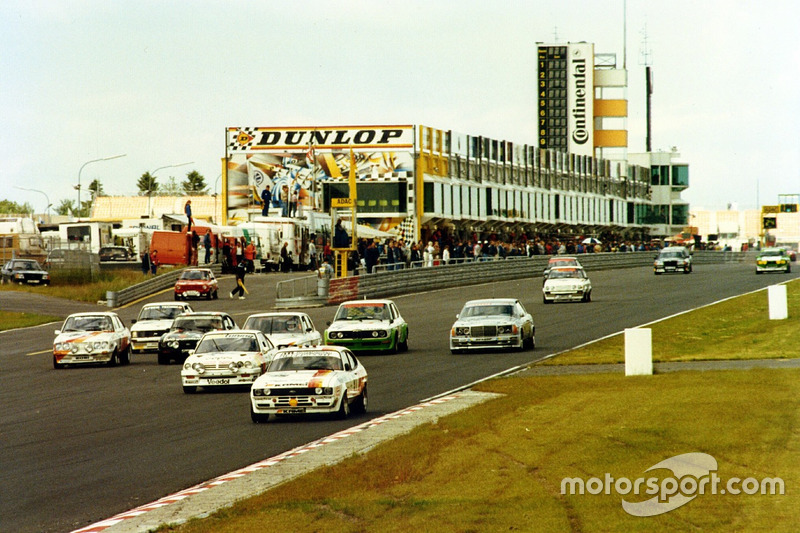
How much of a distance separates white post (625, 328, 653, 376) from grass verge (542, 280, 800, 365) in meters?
3.59

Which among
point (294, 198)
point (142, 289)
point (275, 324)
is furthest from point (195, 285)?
point (294, 198)

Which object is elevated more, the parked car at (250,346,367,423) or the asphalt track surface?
the parked car at (250,346,367,423)

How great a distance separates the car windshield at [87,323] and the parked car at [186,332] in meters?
1.59

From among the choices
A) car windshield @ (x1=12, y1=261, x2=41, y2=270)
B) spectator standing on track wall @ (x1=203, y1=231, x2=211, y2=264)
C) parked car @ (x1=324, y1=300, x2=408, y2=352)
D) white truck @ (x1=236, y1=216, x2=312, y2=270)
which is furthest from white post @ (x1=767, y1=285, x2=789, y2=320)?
car windshield @ (x1=12, y1=261, x2=41, y2=270)

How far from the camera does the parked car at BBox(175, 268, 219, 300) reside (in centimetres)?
4731

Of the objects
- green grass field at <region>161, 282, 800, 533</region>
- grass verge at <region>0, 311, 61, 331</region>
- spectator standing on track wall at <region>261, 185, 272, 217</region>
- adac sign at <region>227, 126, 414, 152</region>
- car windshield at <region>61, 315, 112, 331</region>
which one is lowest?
grass verge at <region>0, 311, 61, 331</region>

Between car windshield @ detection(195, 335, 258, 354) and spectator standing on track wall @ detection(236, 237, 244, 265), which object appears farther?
spectator standing on track wall @ detection(236, 237, 244, 265)

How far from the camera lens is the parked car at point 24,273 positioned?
55312 millimetres

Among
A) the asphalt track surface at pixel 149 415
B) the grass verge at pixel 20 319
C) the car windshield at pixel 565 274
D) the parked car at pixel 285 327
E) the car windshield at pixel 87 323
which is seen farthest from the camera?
the car windshield at pixel 565 274

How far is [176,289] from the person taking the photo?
156 feet

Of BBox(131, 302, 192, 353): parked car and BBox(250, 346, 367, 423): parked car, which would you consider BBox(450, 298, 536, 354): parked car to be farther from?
BBox(250, 346, 367, 423): parked car

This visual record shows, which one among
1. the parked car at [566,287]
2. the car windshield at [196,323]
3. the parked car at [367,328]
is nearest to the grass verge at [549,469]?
the parked car at [367,328]

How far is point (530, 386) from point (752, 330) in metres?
12.7

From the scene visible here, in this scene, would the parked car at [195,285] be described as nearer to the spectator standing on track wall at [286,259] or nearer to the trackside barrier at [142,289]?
the trackside barrier at [142,289]
